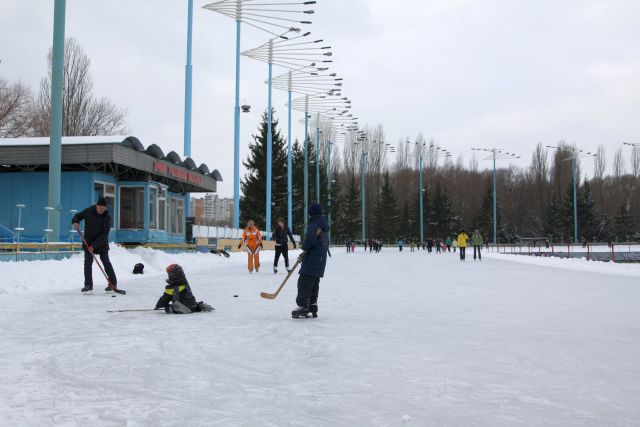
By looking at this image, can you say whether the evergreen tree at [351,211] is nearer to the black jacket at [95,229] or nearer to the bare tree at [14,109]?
the bare tree at [14,109]

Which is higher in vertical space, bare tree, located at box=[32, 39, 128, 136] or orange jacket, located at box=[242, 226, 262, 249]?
bare tree, located at box=[32, 39, 128, 136]

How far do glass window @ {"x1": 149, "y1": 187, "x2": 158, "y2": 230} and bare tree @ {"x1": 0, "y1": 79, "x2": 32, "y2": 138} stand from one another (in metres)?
21.4

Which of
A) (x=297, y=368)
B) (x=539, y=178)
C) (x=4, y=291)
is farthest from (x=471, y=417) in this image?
(x=539, y=178)

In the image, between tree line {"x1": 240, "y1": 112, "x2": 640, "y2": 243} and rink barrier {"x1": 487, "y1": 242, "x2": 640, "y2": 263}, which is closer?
rink barrier {"x1": 487, "y1": 242, "x2": 640, "y2": 263}

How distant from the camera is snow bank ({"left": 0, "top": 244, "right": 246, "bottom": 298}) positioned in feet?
39.9

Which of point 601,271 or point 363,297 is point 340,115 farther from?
point 363,297

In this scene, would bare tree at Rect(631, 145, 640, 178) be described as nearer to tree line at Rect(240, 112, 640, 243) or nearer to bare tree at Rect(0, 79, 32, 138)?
tree line at Rect(240, 112, 640, 243)

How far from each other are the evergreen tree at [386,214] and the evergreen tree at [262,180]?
A: 89.5 ft

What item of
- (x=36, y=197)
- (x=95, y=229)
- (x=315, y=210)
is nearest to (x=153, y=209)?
(x=36, y=197)

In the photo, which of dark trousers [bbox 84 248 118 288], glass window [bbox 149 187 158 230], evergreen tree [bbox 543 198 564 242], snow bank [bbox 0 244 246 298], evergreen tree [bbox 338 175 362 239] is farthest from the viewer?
evergreen tree [bbox 543 198 564 242]

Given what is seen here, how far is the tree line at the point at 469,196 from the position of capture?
8562cm

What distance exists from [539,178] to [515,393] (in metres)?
101

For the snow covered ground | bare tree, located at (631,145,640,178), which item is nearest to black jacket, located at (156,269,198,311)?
the snow covered ground

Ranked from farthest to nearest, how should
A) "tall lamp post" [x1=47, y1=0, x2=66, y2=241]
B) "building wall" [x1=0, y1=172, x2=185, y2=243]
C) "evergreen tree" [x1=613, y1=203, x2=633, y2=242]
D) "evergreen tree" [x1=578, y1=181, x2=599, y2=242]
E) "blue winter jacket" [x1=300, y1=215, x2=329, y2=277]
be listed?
1. "evergreen tree" [x1=578, y1=181, x2=599, y2=242]
2. "evergreen tree" [x1=613, y1=203, x2=633, y2=242]
3. "building wall" [x1=0, y1=172, x2=185, y2=243]
4. "tall lamp post" [x1=47, y1=0, x2=66, y2=241]
5. "blue winter jacket" [x1=300, y1=215, x2=329, y2=277]
